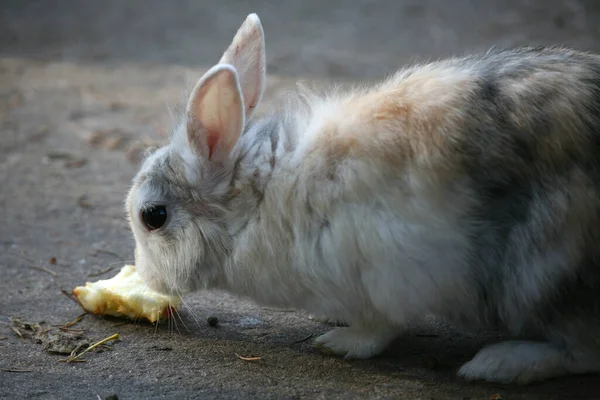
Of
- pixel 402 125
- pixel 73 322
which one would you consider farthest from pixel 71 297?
pixel 402 125

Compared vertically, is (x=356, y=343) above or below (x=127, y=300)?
below

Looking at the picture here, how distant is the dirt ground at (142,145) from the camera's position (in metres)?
3.16

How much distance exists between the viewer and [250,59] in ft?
12.1

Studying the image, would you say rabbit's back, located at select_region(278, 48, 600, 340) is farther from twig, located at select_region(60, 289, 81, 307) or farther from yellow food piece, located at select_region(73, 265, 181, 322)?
twig, located at select_region(60, 289, 81, 307)

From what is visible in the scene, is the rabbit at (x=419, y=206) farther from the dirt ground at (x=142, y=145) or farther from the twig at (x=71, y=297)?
the twig at (x=71, y=297)

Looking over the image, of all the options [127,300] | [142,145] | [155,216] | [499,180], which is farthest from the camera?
[142,145]

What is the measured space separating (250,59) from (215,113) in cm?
48

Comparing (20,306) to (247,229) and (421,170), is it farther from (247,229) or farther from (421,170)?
(421,170)

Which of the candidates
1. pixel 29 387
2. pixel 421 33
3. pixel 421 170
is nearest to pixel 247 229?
pixel 421 170

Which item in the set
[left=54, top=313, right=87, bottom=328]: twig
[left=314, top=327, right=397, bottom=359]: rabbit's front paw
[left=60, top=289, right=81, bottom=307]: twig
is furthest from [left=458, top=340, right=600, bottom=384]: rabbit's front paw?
[left=60, top=289, right=81, bottom=307]: twig

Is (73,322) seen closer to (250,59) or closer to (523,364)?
(250,59)

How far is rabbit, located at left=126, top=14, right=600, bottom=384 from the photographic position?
2.90m

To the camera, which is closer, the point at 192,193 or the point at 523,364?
the point at 523,364

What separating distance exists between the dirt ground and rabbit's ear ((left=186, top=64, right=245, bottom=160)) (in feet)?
2.02
